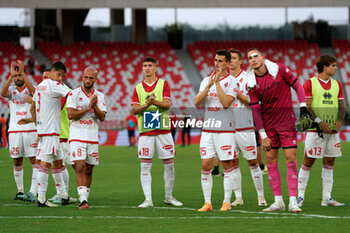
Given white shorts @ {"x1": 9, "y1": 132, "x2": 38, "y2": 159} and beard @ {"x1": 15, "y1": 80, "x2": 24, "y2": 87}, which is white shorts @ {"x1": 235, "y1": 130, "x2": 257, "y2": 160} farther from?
beard @ {"x1": 15, "y1": 80, "x2": 24, "y2": 87}

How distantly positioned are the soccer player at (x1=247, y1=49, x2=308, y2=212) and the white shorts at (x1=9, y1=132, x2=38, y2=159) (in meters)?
4.76

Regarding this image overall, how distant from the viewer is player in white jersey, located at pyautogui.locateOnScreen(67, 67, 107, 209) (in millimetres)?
Answer: 10133

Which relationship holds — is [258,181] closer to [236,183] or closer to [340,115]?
[236,183]

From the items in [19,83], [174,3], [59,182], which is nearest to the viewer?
A: [59,182]

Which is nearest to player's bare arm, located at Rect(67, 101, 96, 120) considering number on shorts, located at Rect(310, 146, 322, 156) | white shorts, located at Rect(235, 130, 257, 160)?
white shorts, located at Rect(235, 130, 257, 160)

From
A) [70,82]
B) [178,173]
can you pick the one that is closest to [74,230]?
[178,173]

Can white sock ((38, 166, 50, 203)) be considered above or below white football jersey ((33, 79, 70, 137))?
below

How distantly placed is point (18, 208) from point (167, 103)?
304 centimetres

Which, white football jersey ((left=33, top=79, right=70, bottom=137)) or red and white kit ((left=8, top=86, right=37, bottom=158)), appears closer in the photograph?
white football jersey ((left=33, top=79, right=70, bottom=137))

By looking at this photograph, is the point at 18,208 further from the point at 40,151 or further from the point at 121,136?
the point at 121,136

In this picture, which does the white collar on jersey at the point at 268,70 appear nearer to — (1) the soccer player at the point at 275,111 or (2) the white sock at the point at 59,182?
(1) the soccer player at the point at 275,111

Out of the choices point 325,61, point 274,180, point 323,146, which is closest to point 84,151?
point 274,180

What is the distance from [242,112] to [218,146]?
1258mm

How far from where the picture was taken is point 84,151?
10227mm
